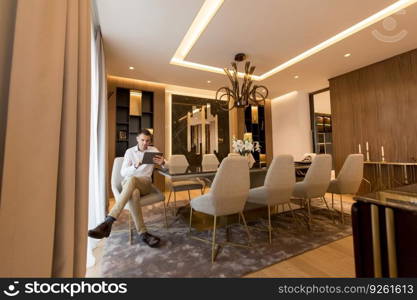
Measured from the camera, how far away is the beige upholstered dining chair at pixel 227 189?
1.60m

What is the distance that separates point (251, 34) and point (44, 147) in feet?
9.52

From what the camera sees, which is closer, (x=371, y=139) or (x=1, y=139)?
(x=1, y=139)

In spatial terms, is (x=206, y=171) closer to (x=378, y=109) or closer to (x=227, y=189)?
(x=227, y=189)

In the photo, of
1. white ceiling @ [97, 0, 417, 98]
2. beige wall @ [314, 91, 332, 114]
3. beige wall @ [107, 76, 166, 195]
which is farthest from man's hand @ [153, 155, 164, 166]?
beige wall @ [314, 91, 332, 114]

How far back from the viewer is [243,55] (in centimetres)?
318

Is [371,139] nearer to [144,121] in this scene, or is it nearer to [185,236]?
[185,236]

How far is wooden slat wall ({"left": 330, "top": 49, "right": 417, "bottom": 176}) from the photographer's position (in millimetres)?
3115

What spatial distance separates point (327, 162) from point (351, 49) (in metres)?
2.21

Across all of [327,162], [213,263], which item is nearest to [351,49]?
[327,162]

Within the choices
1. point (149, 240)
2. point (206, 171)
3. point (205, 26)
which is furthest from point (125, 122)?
point (149, 240)

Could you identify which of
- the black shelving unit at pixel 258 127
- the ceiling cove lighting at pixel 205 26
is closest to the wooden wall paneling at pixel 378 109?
the ceiling cove lighting at pixel 205 26

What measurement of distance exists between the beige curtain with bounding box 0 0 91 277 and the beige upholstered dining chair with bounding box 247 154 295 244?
164 cm

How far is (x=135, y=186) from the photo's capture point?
6.56 ft
